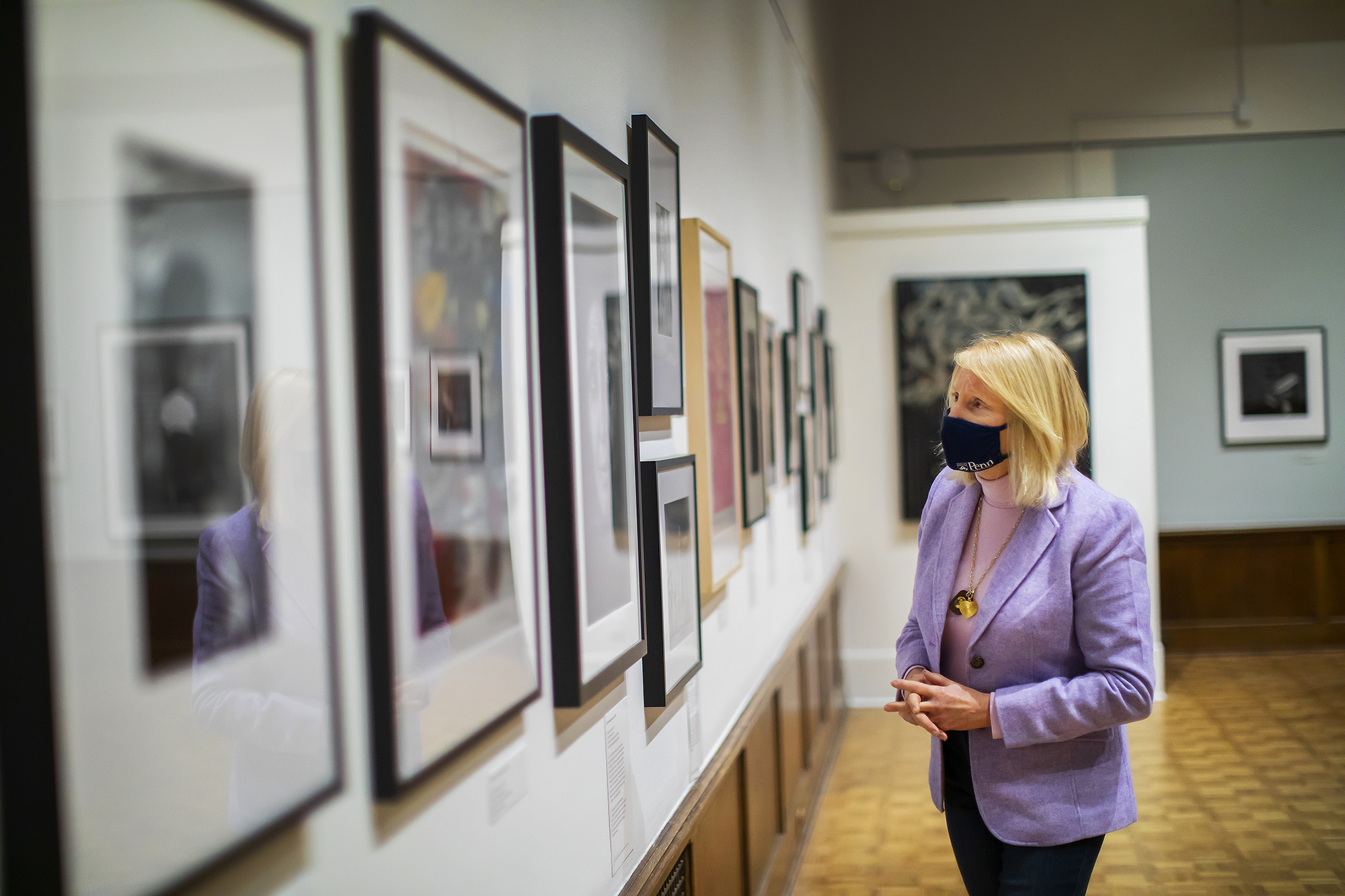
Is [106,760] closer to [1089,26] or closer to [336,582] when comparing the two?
[336,582]

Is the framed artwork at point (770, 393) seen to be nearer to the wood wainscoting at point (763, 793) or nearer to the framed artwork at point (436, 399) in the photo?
the wood wainscoting at point (763, 793)

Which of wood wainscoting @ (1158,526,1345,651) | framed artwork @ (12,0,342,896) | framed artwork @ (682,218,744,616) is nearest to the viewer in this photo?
framed artwork @ (12,0,342,896)

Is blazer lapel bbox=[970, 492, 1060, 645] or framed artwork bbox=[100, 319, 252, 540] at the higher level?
framed artwork bbox=[100, 319, 252, 540]

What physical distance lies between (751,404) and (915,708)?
1793 mm

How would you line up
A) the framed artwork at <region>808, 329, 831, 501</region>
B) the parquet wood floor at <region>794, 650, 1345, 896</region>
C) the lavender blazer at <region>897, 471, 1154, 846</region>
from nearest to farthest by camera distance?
the lavender blazer at <region>897, 471, 1154, 846</region>, the parquet wood floor at <region>794, 650, 1345, 896</region>, the framed artwork at <region>808, 329, 831, 501</region>

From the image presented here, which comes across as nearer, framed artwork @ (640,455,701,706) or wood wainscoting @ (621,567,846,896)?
framed artwork @ (640,455,701,706)

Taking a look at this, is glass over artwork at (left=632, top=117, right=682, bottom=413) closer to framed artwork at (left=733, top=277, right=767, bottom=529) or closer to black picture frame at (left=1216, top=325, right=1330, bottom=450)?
framed artwork at (left=733, top=277, right=767, bottom=529)

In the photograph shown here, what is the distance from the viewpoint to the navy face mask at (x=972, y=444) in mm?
2211

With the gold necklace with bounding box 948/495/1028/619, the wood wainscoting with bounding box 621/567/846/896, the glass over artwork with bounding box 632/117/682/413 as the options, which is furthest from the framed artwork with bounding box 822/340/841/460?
the gold necklace with bounding box 948/495/1028/619

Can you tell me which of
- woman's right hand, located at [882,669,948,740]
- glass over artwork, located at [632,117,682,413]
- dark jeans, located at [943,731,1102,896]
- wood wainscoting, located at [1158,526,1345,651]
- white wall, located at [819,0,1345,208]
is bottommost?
wood wainscoting, located at [1158,526,1345,651]

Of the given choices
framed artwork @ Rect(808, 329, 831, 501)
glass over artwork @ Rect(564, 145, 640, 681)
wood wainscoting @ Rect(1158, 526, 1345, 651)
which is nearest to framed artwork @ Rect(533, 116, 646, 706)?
glass over artwork @ Rect(564, 145, 640, 681)

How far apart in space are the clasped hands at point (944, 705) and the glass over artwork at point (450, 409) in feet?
3.23

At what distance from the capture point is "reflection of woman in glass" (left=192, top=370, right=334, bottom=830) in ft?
3.00

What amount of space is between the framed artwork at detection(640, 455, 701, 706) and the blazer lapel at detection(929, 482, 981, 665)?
60cm
